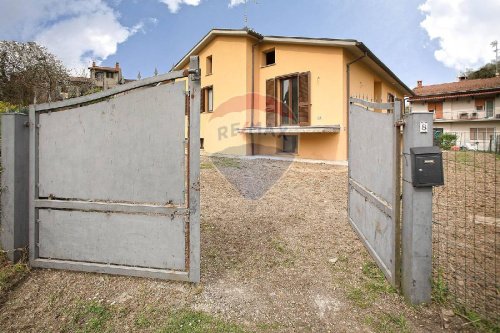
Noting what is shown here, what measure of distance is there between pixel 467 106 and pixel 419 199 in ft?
131

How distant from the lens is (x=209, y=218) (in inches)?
204

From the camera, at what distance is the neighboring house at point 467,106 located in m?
31.7

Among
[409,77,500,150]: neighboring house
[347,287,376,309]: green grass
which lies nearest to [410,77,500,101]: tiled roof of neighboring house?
[409,77,500,150]: neighboring house

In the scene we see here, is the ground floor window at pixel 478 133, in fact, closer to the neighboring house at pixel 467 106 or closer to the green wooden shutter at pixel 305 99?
the neighboring house at pixel 467 106

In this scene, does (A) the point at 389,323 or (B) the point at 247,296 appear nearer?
(A) the point at 389,323

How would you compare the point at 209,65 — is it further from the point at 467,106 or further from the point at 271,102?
the point at 467,106

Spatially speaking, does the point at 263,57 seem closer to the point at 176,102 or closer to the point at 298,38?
the point at 298,38

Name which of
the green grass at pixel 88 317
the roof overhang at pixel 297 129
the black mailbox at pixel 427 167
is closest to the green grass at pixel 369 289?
the black mailbox at pixel 427 167

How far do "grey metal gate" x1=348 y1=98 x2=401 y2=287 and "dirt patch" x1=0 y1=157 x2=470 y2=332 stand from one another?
0.25 m

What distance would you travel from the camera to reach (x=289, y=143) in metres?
14.5

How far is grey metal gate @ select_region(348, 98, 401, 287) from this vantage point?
2.86 meters

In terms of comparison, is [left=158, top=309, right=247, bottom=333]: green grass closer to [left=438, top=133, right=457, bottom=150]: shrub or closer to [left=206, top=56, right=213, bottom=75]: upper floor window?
[left=438, top=133, right=457, bottom=150]: shrub

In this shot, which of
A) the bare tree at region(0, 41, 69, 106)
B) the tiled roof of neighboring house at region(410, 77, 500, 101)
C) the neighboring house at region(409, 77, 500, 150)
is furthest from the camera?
the tiled roof of neighboring house at region(410, 77, 500, 101)

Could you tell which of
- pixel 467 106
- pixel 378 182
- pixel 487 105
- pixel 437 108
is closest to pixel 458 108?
pixel 467 106
